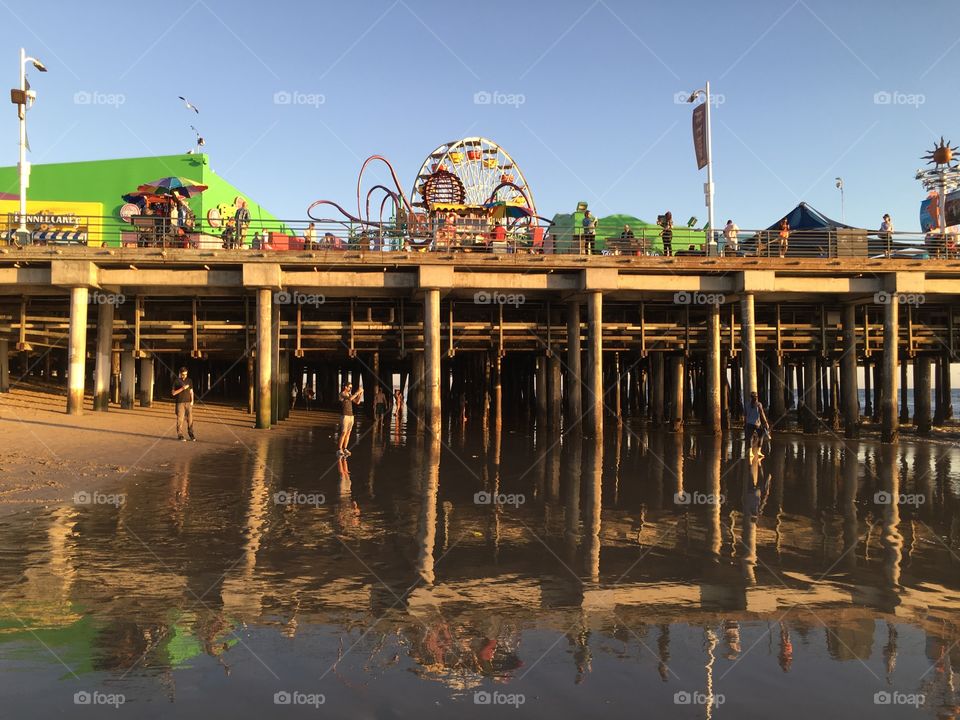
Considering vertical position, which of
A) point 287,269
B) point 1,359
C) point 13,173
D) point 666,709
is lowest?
point 666,709

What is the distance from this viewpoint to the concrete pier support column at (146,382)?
84.9 ft

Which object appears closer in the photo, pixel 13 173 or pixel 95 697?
pixel 95 697

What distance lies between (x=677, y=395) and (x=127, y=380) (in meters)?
19.5

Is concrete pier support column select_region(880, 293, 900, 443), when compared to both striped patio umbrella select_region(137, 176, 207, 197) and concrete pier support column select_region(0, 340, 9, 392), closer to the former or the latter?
striped patio umbrella select_region(137, 176, 207, 197)

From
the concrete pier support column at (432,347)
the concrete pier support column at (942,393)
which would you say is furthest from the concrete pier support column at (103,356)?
the concrete pier support column at (942,393)

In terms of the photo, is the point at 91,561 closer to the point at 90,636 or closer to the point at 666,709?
the point at 90,636

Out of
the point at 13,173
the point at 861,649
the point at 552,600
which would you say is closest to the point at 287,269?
the point at 552,600

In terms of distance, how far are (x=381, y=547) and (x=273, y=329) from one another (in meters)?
16.7

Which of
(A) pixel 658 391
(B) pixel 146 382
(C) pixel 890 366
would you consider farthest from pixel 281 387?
(C) pixel 890 366

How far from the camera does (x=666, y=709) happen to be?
4125 mm

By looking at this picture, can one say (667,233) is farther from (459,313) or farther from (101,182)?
(101,182)

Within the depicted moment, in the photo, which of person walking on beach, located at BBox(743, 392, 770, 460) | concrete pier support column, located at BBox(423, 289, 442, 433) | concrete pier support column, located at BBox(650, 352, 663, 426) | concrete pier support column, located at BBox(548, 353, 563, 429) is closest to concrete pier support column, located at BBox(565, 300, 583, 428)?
concrete pier support column, located at BBox(548, 353, 563, 429)

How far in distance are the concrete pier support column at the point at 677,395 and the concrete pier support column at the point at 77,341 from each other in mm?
19404

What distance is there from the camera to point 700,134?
28219mm
